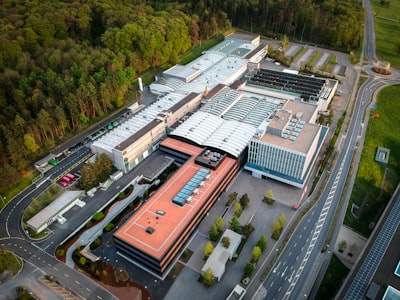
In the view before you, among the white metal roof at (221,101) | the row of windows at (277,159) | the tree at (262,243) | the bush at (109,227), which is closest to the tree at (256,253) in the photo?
the tree at (262,243)

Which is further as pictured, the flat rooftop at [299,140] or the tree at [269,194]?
the flat rooftop at [299,140]

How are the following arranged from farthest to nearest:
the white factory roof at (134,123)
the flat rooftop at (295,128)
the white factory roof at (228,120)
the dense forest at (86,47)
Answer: the dense forest at (86,47)
the white factory roof at (134,123)
the white factory roof at (228,120)
the flat rooftop at (295,128)

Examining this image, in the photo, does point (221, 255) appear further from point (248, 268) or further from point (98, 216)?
point (98, 216)

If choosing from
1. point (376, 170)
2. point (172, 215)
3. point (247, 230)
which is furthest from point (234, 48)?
point (172, 215)

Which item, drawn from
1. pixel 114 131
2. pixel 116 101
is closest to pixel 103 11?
pixel 116 101

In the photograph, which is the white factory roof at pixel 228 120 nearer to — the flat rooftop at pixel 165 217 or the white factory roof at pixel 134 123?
the flat rooftop at pixel 165 217
